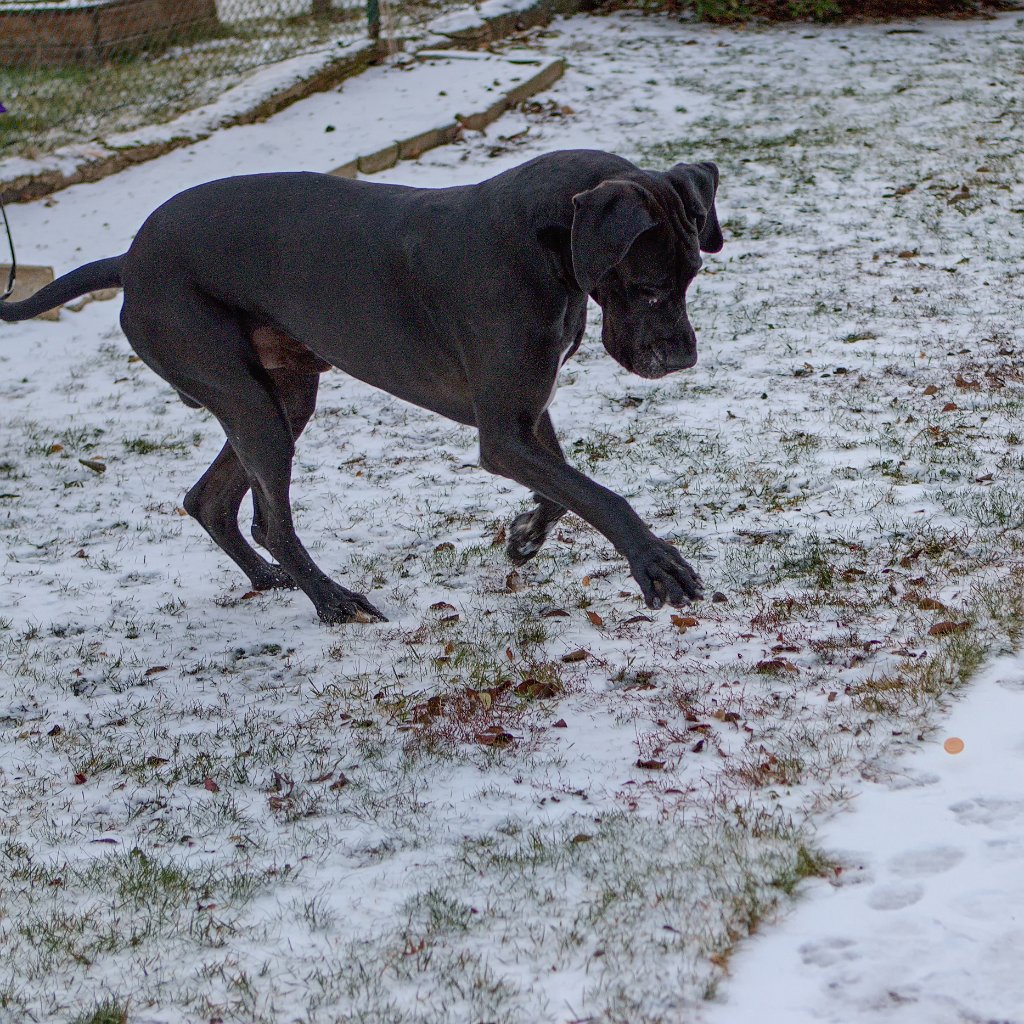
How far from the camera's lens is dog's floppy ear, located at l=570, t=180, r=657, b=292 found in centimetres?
332

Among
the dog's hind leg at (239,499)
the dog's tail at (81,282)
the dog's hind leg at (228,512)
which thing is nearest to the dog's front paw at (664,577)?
the dog's hind leg at (239,499)

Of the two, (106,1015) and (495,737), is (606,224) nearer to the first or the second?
(495,737)

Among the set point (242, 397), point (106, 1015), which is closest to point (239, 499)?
point (242, 397)

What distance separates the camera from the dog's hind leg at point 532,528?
14.4ft

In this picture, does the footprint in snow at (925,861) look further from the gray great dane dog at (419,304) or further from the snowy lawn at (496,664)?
the gray great dane dog at (419,304)

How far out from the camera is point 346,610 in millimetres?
4500

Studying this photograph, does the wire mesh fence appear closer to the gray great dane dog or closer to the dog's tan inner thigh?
the dog's tan inner thigh

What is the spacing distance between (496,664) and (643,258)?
1.37m

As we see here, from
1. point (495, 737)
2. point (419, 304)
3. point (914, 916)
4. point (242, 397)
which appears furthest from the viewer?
point (242, 397)

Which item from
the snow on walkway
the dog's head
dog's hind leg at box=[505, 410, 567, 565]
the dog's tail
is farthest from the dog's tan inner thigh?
the snow on walkway

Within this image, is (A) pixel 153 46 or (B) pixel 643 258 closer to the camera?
(B) pixel 643 258

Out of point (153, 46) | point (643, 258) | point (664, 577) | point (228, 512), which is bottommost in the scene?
point (228, 512)

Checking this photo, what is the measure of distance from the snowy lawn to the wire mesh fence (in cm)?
378

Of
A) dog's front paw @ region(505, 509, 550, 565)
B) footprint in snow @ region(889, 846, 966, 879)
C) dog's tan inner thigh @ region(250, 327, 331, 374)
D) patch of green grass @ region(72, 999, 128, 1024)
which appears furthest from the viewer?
dog's front paw @ region(505, 509, 550, 565)
